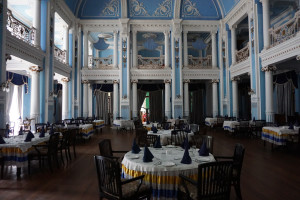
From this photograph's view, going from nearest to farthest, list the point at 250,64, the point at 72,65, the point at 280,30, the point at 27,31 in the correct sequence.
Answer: the point at 27,31 → the point at 280,30 → the point at 250,64 → the point at 72,65

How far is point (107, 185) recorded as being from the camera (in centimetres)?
233

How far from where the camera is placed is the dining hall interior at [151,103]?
2.77 m

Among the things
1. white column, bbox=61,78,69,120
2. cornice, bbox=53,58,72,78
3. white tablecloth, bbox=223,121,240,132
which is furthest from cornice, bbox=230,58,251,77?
white column, bbox=61,78,69,120

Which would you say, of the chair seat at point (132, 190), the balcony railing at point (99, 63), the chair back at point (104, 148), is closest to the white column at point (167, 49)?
the balcony railing at point (99, 63)

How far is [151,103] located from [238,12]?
8218 millimetres

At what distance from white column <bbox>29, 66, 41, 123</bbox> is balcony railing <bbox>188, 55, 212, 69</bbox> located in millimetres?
8682

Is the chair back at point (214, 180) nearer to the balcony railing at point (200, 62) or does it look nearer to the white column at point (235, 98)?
the white column at point (235, 98)

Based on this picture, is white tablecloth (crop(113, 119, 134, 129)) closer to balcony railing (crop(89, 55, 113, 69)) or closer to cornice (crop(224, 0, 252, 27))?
balcony railing (crop(89, 55, 113, 69))

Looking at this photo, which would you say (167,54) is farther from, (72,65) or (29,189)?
(29,189)

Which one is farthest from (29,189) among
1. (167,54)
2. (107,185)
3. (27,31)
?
(167,54)

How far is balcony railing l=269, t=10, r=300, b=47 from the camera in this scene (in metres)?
7.07

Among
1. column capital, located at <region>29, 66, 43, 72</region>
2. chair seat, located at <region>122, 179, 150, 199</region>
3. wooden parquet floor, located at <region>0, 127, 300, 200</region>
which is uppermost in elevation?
column capital, located at <region>29, 66, 43, 72</region>

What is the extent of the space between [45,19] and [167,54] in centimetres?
699

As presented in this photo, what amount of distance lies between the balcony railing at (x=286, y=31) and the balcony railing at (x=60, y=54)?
32.5ft
